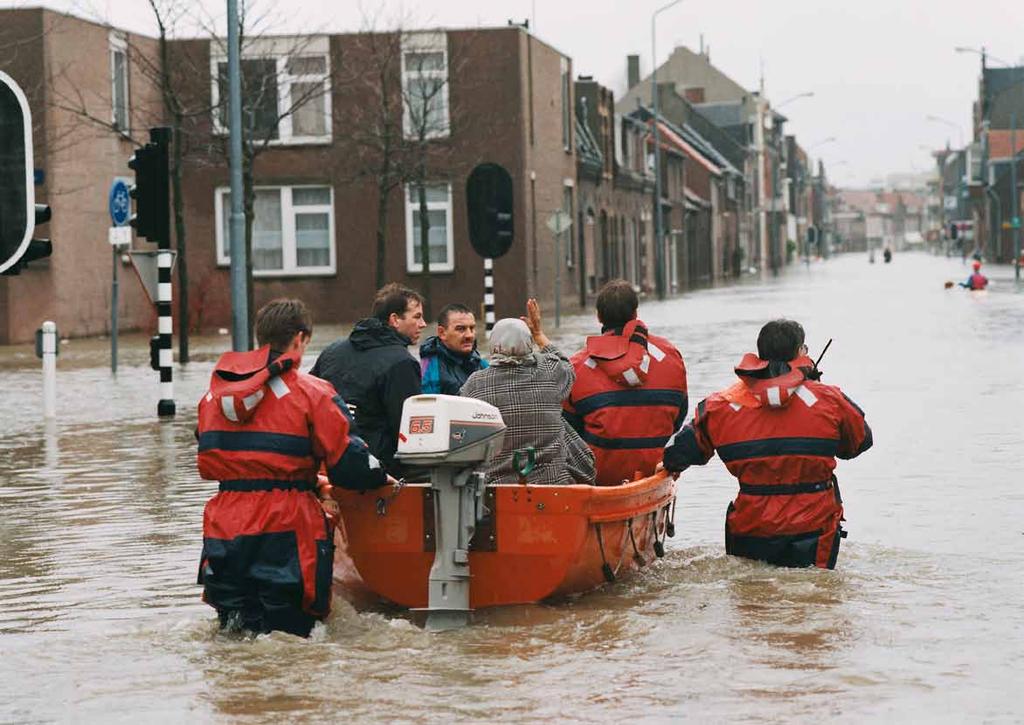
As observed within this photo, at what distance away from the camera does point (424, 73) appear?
4525cm

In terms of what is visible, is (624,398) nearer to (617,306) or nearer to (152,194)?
(617,306)

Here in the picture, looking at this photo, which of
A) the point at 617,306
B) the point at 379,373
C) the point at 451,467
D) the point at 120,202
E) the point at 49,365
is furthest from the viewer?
the point at 120,202

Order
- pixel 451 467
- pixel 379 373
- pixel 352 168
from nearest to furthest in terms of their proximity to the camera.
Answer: pixel 451 467 < pixel 379 373 < pixel 352 168

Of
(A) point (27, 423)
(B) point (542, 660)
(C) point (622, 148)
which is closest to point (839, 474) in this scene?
(B) point (542, 660)

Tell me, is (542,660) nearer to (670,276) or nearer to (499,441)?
(499,441)

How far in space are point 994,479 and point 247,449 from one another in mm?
7053

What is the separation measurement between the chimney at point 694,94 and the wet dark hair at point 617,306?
4699 inches

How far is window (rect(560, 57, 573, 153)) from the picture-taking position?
5425 centimetres

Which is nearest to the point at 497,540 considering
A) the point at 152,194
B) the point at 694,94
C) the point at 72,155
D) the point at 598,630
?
the point at 598,630

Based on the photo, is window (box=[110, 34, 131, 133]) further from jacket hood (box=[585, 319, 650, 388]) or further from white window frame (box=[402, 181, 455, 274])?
jacket hood (box=[585, 319, 650, 388])

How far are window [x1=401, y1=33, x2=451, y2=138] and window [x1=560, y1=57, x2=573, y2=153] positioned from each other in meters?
8.76

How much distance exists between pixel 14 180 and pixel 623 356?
479 centimetres

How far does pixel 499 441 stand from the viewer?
830 cm

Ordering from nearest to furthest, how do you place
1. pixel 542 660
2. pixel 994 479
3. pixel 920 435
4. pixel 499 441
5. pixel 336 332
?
pixel 542 660, pixel 499 441, pixel 994 479, pixel 920 435, pixel 336 332
